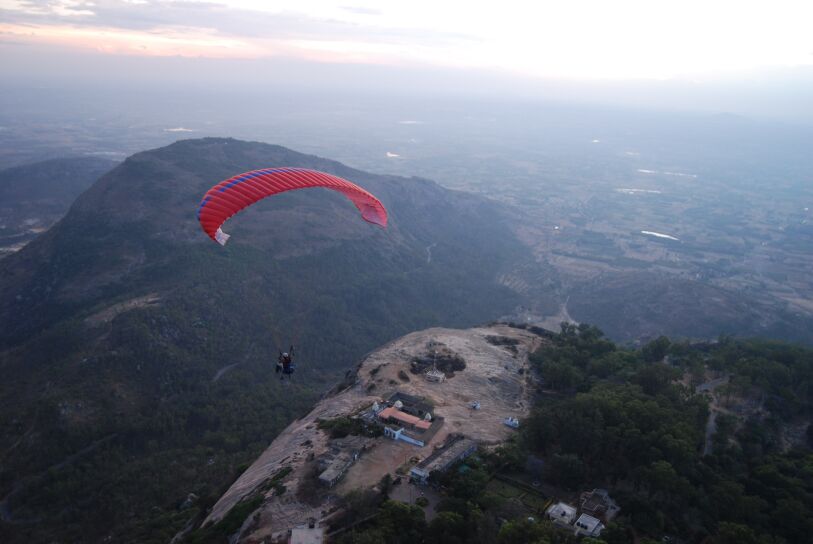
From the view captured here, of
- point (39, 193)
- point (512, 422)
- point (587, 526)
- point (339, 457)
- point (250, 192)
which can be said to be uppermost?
point (250, 192)

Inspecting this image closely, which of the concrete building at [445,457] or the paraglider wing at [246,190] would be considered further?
the concrete building at [445,457]

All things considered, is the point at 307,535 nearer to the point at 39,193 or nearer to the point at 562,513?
the point at 562,513

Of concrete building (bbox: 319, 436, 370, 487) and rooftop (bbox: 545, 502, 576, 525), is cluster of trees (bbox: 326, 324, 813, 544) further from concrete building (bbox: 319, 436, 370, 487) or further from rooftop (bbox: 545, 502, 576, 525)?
concrete building (bbox: 319, 436, 370, 487)

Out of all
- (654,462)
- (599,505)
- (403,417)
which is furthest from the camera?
(403,417)

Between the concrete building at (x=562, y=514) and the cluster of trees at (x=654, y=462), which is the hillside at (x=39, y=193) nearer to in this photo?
the cluster of trees at (x=654, y=462)

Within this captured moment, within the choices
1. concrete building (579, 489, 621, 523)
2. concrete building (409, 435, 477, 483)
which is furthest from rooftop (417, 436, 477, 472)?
concrete building (579, 489, 621, 523)

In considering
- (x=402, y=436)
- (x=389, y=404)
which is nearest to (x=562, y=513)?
(x=402, y=436)

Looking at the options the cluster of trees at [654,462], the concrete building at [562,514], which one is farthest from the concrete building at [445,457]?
the concrete building at [562,514]
